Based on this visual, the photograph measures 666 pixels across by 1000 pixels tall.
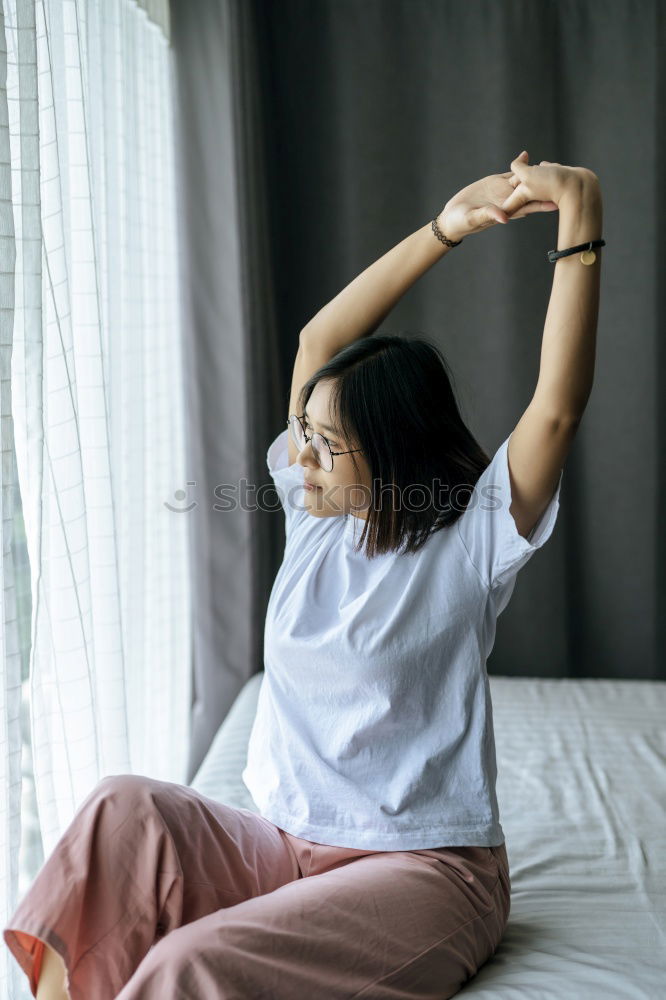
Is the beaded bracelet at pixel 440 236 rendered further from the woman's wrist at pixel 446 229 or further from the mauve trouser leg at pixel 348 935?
the mauve trouser leg at pixel 348 935

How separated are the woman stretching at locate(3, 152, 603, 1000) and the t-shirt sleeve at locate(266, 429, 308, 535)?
0.19 ft

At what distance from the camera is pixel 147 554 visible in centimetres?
209

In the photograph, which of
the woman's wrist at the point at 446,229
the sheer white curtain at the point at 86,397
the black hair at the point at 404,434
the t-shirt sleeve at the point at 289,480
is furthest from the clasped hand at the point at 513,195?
the sheer white curtain at the point at 86,397

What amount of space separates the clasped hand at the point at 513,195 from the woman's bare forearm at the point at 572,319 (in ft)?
0.06

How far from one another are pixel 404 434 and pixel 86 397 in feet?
2.07

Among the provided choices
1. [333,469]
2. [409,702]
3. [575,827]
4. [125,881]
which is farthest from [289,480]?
[575,827]

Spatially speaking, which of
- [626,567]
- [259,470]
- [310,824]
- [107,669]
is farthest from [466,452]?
[626,567]

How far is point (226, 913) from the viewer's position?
942mm

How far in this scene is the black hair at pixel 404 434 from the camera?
1197 millimetres

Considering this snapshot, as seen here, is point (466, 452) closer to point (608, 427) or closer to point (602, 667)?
point (608, 427)

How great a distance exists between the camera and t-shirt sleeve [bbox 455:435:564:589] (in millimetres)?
1102

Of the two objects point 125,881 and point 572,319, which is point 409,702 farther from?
point 572,319

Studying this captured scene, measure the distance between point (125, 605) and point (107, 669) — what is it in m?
0.29

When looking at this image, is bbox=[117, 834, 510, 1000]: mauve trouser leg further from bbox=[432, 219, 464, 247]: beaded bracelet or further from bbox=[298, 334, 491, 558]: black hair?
bbox=[432, 219, 464, 247]: beaded bracelet
